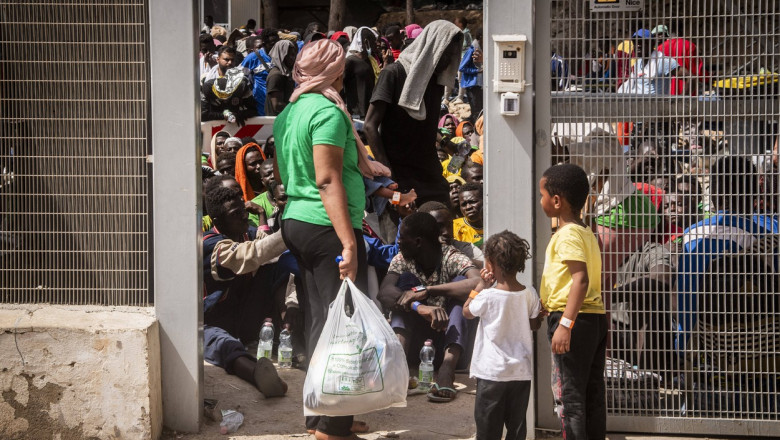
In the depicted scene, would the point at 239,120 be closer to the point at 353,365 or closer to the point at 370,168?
the point at 370,168

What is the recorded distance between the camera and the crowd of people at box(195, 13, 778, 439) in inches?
172

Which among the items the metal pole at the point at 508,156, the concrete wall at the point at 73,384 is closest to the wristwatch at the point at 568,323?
the metal pole at the point at 508,156

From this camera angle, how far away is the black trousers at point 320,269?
4680 millimetres

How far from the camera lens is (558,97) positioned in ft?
16.3

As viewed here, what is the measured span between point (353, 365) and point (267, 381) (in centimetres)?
127

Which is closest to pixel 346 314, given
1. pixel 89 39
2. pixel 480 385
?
pixel 480 385

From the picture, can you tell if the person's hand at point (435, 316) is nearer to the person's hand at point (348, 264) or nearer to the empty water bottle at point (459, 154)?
the person's hand at point (348, 264)

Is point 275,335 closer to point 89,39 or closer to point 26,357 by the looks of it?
point 26,357

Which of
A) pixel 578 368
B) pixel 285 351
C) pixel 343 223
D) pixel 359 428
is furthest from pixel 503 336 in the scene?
pixel 285 351

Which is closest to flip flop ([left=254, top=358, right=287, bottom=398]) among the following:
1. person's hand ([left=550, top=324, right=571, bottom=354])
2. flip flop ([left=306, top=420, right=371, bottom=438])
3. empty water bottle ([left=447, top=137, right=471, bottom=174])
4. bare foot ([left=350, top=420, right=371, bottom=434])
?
flip flop ([left=306, top=420, right=371, bottom=438])

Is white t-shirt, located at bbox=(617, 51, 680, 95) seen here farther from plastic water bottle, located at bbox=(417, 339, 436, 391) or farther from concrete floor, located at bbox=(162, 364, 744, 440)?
plastic water bottle, located at bbox=(417, 339, 436, 391)

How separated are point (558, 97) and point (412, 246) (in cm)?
173

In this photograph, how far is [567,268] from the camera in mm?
4328

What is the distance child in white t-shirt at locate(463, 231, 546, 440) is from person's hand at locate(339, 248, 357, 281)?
0.61 m
